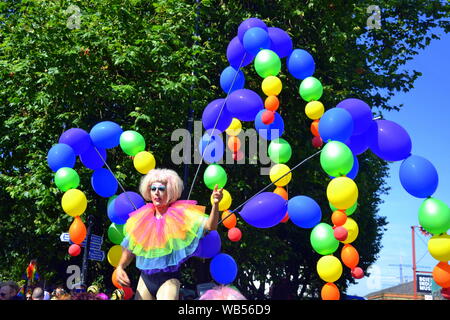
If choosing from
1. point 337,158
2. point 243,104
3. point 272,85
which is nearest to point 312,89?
point 272,85

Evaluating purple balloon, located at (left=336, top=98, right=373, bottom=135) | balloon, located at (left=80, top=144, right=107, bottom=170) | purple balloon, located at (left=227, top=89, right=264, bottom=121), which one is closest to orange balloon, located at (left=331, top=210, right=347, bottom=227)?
purple balloon, located at (left=336, top=98, right=373, bottom=135)

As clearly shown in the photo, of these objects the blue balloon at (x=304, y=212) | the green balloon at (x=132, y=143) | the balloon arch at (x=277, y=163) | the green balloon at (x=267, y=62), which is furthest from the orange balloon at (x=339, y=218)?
the green balloon at (x=132, y=143)

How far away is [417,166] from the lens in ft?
17.5

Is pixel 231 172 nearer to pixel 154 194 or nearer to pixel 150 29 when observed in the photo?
pixel 150 29

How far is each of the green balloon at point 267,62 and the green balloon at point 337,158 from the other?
1.66m

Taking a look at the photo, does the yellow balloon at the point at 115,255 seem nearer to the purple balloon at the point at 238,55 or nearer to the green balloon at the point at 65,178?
the green balloon at the point at 65,178

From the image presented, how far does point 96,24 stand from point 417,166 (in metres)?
7.52

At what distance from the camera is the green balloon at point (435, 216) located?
16.6 ft

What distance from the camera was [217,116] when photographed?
7.01 metres

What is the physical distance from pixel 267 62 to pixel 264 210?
6.80 feet

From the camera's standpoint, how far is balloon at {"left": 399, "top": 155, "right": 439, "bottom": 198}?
527cm

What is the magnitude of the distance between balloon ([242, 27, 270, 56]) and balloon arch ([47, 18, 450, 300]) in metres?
0.01

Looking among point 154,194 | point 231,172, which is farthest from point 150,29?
point 154,194

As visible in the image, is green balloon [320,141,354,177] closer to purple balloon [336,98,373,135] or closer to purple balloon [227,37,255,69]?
purple balloon [336,98,373,135]
